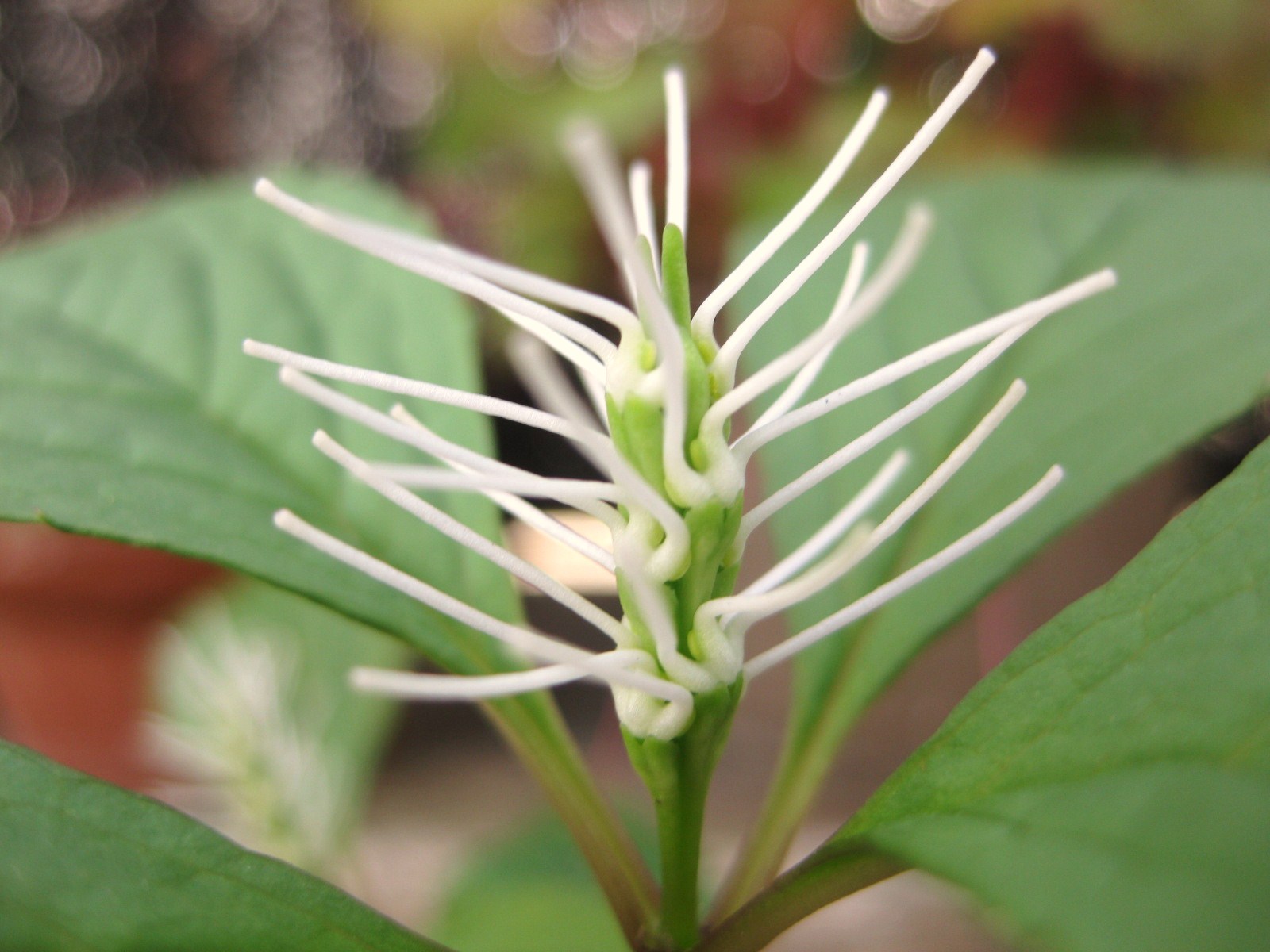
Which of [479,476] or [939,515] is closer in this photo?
[479,476]

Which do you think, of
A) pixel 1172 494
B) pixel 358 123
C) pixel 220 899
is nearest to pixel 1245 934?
pixel 220 899

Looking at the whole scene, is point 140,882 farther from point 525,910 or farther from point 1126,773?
point 525,910

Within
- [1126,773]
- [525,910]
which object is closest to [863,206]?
[1126,773]

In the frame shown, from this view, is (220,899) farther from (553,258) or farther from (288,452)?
(553,258)

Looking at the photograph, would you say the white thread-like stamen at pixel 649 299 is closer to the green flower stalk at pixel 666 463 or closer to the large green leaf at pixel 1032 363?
the green flower stalk at pixel 666 463

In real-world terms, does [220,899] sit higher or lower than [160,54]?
lower

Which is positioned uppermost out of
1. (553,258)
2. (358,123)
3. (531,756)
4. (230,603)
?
(358,123)

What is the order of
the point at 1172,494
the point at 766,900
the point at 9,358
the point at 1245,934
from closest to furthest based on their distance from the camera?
the point at 1245,934 < the point at 766,900 < the point at 9,358 < the point at 1172,494
